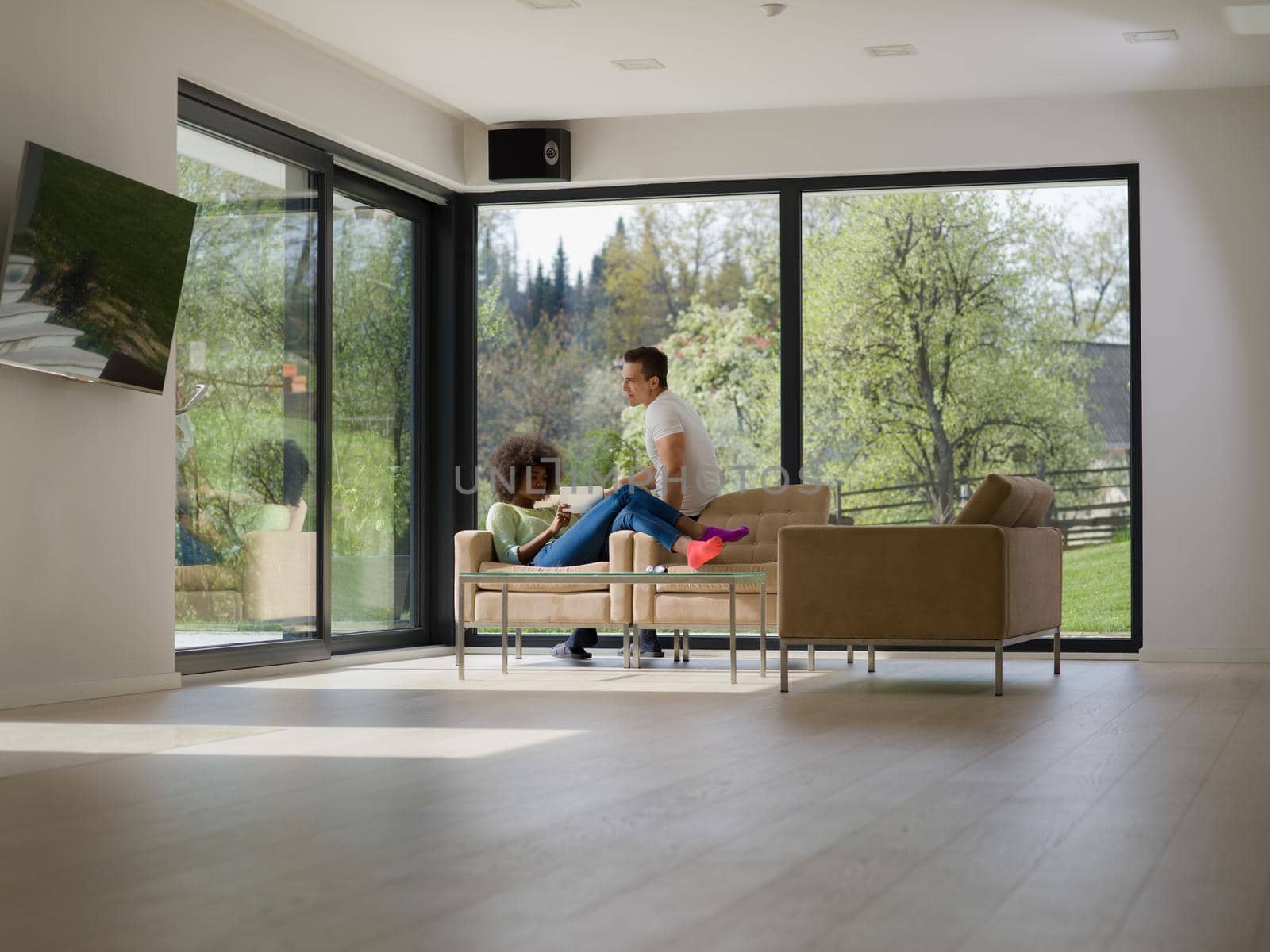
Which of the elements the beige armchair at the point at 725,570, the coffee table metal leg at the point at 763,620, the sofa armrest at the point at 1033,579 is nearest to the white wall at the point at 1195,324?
the sofa armrest at the point at 1033,579

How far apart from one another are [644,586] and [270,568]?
5.61 feet

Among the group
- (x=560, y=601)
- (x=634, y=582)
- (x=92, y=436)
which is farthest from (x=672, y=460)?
(x=92, y=436)

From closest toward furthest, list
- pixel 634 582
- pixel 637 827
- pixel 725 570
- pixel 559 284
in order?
pixel 637 827
pixel 634 582
pixel 725 570
pixel 559 284

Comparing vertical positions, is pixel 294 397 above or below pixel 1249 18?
below

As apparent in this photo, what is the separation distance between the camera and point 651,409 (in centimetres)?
716

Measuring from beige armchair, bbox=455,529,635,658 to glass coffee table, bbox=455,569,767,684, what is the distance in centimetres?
5

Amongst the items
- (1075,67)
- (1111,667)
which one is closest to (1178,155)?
(1075,67)

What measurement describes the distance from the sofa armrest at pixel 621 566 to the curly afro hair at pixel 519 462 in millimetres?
1253

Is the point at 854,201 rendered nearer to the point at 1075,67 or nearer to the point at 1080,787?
the point at 1075,67

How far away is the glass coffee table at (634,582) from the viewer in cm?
599

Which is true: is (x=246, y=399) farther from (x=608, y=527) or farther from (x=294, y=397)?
(x=608, y=527)

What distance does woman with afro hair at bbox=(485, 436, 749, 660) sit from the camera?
6.74 metres

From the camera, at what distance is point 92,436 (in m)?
5.60

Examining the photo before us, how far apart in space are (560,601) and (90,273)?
260cm
